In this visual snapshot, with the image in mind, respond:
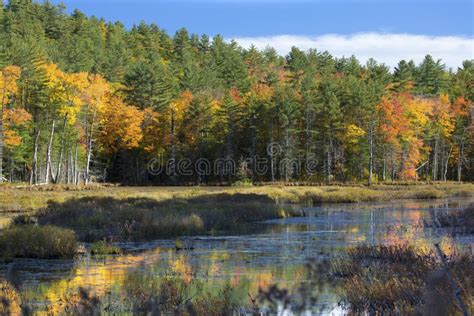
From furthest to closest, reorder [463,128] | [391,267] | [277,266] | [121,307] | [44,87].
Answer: [463,128] → [44,87] → [277,266] → [391,267] → [121,307]

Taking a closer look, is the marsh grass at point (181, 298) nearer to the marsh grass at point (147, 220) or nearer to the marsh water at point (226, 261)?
Result: the marsh water at point (226, 261)

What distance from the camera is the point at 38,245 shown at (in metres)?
21.5

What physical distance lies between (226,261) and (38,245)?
20.3 feet

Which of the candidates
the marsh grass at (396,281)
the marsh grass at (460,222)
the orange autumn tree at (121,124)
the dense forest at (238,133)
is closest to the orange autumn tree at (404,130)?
the dense forest at (238,133)

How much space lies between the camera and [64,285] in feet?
52.9

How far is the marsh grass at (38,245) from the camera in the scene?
2142cm

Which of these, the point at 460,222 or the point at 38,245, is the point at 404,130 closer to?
the point at 460,222

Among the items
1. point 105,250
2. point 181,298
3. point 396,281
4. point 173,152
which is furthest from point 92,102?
point 396,281

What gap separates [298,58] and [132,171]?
61.6 metres

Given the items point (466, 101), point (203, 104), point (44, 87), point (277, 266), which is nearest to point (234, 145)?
point (203, 104)

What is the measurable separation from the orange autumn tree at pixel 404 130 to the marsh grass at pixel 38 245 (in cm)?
6948

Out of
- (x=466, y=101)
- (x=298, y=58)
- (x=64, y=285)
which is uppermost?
(x=298, y=58)

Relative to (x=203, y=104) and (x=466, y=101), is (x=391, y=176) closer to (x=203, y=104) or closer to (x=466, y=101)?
(x=466, y=101)

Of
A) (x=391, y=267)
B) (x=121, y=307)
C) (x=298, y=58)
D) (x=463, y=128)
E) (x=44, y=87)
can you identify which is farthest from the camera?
(x=298, y=58)
